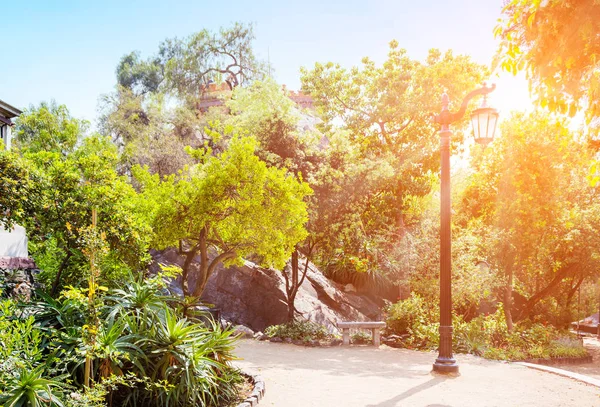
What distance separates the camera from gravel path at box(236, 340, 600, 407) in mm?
7660

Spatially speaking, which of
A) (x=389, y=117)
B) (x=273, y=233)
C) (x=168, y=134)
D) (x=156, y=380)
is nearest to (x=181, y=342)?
(x=156, y=380)

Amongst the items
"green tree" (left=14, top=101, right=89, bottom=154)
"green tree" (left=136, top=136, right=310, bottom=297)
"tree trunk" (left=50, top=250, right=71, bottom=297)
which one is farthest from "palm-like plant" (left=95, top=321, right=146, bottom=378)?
"green tree" (left=14, top=101, right=89, bottom=154)

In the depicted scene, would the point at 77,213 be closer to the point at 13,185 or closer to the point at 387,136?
the point at 13,185

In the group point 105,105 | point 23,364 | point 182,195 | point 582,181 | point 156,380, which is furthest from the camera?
point 105,105

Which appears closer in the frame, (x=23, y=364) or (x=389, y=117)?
(x=23, y=364)

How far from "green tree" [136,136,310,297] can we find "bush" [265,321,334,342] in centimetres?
355

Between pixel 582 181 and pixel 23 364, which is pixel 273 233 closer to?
pixel 23 364

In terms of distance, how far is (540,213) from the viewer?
17094mm

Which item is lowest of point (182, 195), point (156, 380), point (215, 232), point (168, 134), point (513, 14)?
point (156, 380)

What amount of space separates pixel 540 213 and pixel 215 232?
10796mm

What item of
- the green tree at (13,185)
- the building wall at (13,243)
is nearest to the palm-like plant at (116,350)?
the green tree at (13,185)

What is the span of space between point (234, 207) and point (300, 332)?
5.29 m

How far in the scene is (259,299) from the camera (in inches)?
746

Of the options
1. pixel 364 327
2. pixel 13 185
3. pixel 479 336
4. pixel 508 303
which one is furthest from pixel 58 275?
pixel 508 303
